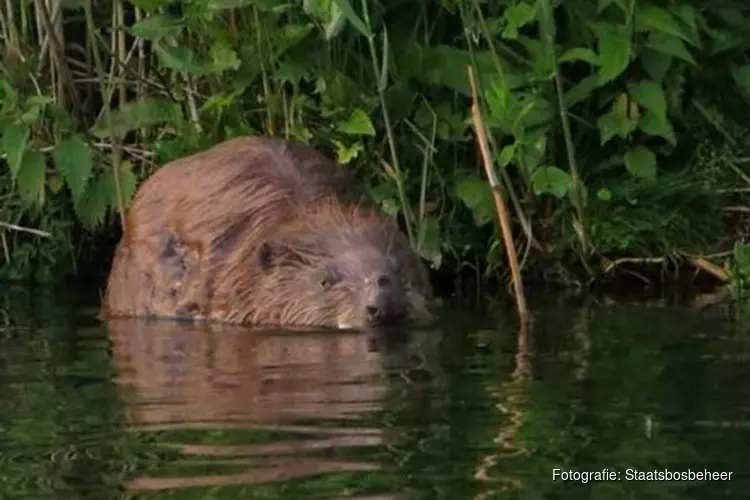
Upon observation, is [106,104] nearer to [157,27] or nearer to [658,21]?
[157,27]

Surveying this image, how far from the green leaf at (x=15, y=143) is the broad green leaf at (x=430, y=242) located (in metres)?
1.47

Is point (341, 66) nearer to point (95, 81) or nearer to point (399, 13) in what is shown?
point (399, 13)

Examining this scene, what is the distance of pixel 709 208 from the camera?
753 cm

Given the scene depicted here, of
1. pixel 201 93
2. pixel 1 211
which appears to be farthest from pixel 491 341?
pixel 1 211

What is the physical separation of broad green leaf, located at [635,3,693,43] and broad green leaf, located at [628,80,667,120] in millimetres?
216

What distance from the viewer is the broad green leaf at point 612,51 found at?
6840 mm

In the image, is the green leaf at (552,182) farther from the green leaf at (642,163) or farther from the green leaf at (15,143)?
the green leaf at (15,143)

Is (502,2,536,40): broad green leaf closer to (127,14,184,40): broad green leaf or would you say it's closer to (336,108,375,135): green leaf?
(336,108,375,135): green leaf

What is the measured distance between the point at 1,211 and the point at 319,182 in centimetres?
166

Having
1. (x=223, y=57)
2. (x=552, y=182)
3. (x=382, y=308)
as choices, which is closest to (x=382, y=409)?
(x=382, y=308)

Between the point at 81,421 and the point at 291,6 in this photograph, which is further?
the point at 291,6

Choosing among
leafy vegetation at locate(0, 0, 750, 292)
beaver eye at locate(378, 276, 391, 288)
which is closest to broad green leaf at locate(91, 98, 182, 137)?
leafy vegetation at locate(0, 0, 750, 292)

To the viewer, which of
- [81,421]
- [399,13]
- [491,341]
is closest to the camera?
[81,421]

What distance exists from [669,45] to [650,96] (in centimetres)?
20
